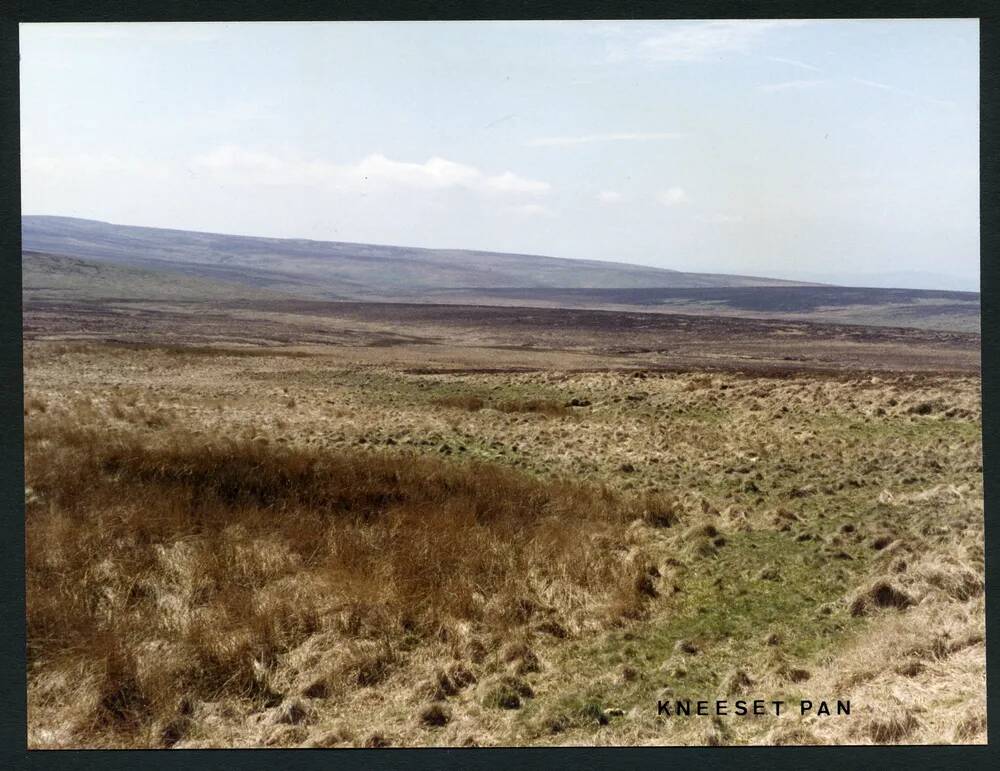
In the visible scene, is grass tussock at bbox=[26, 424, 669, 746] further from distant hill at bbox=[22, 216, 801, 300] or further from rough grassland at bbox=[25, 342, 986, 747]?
distant hill at bbox=[22, 216, 801, 300]

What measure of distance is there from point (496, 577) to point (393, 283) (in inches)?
856

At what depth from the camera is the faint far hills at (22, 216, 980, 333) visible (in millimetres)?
17078

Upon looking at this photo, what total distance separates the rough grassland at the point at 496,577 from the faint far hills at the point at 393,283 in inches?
160

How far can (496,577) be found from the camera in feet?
22.0

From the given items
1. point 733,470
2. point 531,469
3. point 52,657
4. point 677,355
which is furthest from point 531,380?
point 52,657

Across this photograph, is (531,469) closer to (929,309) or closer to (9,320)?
(9,320)

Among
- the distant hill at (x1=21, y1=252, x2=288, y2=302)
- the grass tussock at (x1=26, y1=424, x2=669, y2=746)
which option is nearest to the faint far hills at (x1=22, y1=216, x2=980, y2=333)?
the distant hill at (x1=21, y1=252, x2=288, y2=302)

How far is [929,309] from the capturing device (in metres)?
14.1

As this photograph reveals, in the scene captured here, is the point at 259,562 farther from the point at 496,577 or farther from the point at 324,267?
the point at 324,267

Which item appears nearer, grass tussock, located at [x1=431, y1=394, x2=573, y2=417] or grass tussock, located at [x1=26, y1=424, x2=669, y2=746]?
grass tussock, located at [x1=26, y1=424, x2=669, y2=746]

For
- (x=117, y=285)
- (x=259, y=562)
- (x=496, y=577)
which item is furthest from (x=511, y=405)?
(x=117, y=285)

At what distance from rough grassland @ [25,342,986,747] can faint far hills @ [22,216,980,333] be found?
406 cm

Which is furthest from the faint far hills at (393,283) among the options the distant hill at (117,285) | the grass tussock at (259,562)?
the grass tussock at (259,562)

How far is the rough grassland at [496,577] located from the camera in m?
5.28
